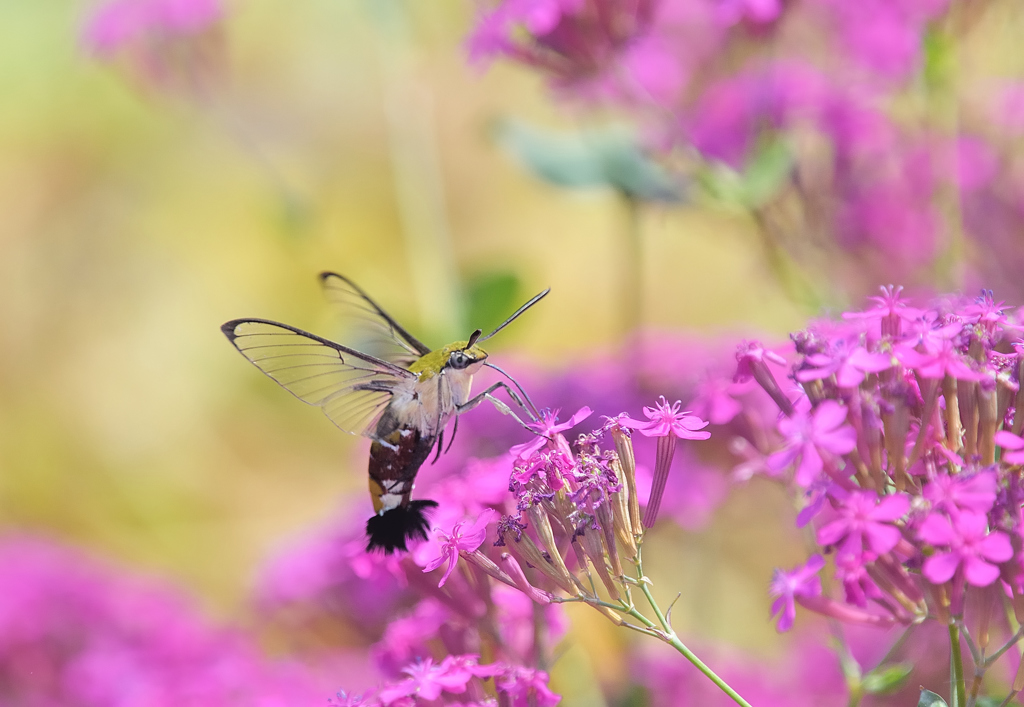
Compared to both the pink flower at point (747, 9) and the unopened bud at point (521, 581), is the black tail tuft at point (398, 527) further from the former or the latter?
Result: the pink flower at point (747, 9)

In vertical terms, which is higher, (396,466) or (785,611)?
(396,466)

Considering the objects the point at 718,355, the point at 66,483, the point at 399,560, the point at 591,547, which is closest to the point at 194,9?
the point at 718,355

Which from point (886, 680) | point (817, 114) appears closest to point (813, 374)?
point (886, 680)

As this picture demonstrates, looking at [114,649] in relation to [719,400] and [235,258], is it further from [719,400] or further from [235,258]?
[235,258]

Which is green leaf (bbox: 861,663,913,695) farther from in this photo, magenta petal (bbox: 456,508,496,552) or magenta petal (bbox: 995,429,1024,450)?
magenta petal (bbox: 456,508,496,552)

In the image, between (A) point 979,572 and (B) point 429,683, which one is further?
(B) point 429,683

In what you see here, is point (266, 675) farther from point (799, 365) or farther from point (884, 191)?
point (884, 191)

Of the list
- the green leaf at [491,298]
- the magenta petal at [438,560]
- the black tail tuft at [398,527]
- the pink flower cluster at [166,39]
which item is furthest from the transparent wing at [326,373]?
the pink flower cluster at [166,39]

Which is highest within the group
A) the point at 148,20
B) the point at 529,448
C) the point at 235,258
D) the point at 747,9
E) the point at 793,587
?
the point at 235,258
